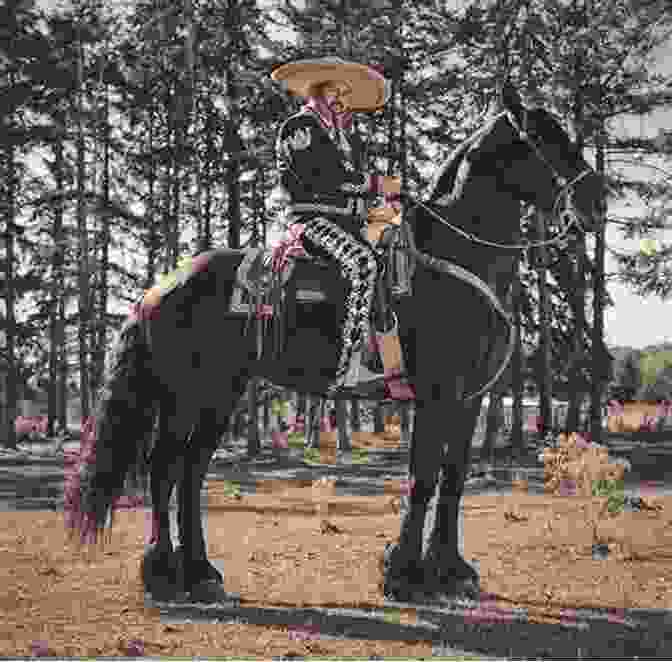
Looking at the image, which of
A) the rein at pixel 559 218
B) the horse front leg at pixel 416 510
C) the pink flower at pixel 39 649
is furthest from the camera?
the horse front leg at pixel 416 510

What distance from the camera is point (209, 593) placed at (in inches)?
236

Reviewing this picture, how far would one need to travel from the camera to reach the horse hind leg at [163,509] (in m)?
6.09

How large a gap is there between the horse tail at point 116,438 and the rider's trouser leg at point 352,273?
61.1 inches

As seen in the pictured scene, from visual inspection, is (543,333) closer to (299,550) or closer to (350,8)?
(350,8)

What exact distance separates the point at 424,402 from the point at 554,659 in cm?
198

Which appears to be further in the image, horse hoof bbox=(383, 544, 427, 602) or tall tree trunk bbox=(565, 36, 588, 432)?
tall tree trunk bbox=(565, 36, 588, 432)

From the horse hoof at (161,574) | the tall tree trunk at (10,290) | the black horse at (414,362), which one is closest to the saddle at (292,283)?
the black horse at (414,362)

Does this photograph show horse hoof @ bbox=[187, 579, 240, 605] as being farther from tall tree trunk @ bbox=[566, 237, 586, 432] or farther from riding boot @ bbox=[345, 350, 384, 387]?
tall tree trunk @ bbox=[566, 237, 586, 432]

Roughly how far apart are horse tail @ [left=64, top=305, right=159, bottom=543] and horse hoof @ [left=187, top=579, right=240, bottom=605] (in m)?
0.85

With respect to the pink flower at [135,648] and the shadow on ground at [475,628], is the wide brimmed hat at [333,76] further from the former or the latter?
the pink flower at [135,648]

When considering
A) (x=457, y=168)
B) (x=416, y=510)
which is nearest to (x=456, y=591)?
(x=416, y=510)

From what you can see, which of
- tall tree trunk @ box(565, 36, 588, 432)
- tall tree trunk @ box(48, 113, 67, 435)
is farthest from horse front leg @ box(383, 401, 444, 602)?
tall tree trunk @ box(48, 113, 67, 435)

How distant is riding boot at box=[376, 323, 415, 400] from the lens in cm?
604

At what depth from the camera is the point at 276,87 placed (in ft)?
60.7
